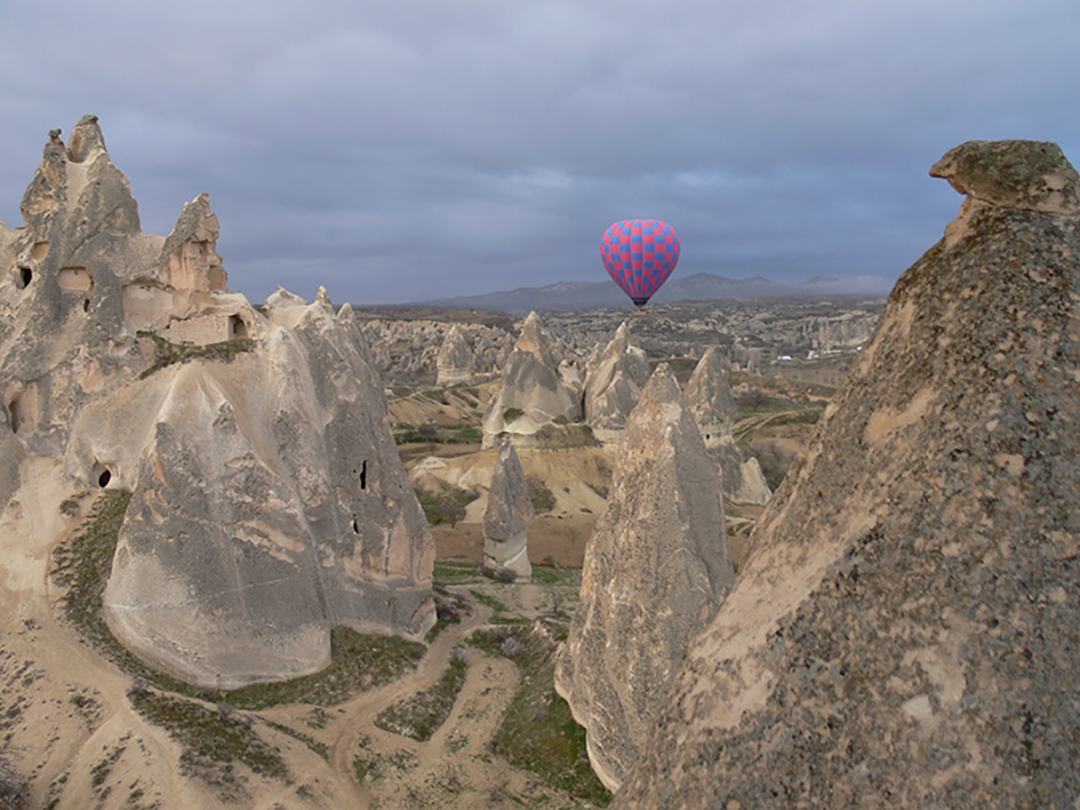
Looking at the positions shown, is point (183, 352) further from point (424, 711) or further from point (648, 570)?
point (648, 570)

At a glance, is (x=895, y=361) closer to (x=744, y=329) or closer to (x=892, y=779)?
(x=892, y=779)

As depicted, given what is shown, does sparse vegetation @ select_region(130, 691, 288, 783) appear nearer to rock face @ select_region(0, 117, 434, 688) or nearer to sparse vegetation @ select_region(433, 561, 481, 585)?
rock face @ select_region(0, 117, 434, 688)

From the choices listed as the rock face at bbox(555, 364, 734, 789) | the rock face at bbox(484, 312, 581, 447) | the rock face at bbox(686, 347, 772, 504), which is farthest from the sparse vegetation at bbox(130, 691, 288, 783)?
the rock face at bbox(484, 312, 581, 447)

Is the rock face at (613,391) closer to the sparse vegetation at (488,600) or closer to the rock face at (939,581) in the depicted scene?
the sparse vegetation at (488,600)

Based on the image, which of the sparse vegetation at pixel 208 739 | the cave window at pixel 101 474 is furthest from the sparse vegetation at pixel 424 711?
the cave window at pixel 101 474

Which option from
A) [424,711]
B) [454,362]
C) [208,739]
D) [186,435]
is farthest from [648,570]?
[454,362]

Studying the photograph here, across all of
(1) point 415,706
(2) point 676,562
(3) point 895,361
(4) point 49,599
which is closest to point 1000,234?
(3) point 895,361

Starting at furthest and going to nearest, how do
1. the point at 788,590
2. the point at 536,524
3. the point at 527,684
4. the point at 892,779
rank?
1. the point at 536,524
2. the point at 527,684
3. the point at 788,590
4. the point at 892,779
